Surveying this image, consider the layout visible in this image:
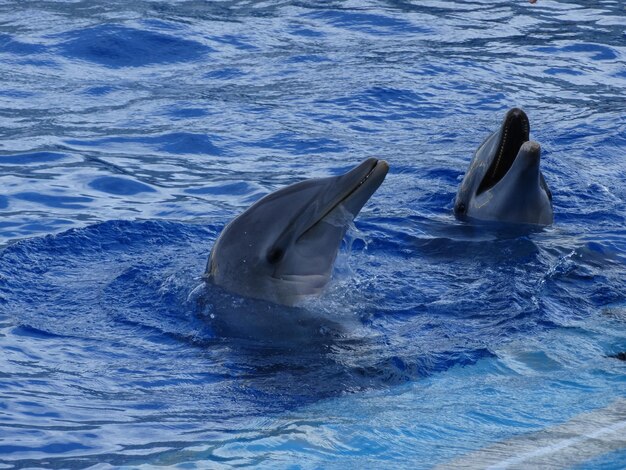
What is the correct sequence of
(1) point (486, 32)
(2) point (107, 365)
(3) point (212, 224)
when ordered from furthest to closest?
(1) point (486, 32)
(3) point (212, 224)
(2) point (107, 365)

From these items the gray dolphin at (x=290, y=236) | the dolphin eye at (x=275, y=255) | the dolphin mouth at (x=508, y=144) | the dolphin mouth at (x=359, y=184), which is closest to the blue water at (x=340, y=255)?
the gray dolphin at (x=290, y=236)

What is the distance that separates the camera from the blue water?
19.3ft

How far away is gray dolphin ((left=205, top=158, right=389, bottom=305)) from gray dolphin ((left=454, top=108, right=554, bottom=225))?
213cm

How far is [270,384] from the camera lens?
6.23 metres

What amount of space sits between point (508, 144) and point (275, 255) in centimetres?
283

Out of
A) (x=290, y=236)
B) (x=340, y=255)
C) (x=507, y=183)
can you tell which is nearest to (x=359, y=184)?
(x=290, y=236)

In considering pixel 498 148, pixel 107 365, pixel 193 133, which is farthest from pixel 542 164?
pixel 107 365

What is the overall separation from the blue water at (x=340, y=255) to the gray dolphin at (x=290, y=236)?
139 millimetres

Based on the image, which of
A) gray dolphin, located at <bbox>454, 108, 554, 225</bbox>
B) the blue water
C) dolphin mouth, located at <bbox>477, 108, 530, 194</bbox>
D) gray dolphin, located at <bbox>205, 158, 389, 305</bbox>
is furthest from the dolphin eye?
dolphin mouth, located at <bbox>477, 108, 530, 194</bbox>

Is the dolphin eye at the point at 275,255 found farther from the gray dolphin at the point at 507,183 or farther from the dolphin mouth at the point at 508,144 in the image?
the dolphin mouth at the point at 508,144

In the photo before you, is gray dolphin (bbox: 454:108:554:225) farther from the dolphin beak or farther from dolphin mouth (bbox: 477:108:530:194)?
the dolphin beak

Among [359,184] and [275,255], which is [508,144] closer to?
[359,184]

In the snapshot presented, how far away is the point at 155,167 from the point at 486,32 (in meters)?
6.71

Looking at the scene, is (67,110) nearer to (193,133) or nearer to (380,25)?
(193,133)
